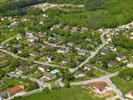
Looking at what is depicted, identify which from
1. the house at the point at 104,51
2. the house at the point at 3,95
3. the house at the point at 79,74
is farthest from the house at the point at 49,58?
the house at the point at 3,95

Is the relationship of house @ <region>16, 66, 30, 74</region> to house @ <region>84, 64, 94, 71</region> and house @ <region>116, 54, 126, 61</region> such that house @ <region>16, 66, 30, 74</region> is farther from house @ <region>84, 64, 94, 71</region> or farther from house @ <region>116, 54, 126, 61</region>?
house @ <region>116, 54, 126, 61</region>

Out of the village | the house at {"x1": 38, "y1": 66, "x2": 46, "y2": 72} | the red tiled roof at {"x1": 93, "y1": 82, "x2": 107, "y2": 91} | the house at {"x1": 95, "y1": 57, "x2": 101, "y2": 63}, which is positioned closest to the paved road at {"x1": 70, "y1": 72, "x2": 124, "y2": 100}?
the village

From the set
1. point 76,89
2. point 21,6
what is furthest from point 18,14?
point 76,89

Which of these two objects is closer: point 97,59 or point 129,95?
point 129,95

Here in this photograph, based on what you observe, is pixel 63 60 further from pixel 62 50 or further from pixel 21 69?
pixel 21 69

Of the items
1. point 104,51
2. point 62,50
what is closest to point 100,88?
point 104,51

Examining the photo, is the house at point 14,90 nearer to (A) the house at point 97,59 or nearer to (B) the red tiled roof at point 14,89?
(B) the red tiled roof at point 14,89
